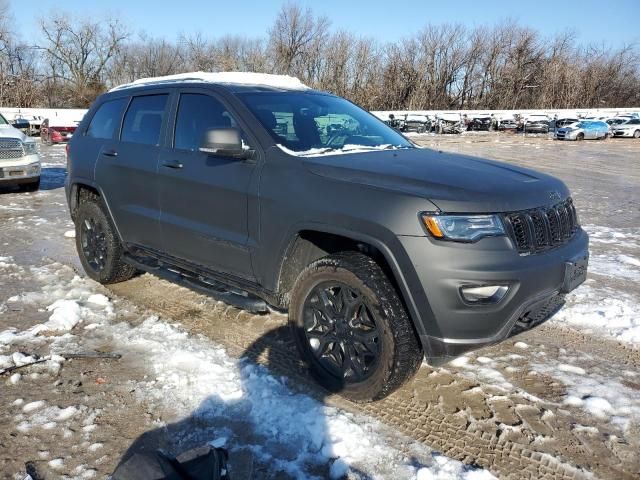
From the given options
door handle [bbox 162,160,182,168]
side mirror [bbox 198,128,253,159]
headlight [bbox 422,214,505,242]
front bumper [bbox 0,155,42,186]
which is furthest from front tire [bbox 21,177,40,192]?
headlight [bbox 422,214,505,242]

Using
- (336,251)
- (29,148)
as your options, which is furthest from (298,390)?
(29,148)

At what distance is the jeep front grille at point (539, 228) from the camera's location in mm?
2795

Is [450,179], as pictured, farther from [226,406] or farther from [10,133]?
[10,133]

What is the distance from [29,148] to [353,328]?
10030 millimetres

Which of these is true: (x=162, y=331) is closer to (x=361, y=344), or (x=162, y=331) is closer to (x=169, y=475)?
(x=361, y=344)

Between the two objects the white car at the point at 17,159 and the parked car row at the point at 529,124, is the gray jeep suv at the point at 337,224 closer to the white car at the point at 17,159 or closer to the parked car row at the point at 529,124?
the white car at the point at 17,159

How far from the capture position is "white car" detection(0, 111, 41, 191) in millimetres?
10198

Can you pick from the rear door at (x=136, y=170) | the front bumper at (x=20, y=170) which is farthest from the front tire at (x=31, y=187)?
the rear door at (x=136, y=170)

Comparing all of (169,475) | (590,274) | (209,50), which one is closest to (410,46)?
(209,50)

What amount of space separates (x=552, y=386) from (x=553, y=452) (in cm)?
72

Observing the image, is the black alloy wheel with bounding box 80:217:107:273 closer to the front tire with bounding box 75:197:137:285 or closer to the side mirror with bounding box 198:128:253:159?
the front tire with bounding box 75:197:137:285

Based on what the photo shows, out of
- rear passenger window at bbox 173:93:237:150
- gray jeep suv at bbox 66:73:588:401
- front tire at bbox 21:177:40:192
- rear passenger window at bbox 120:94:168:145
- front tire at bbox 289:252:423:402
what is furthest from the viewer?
front tire at bbox 21:177:40:192

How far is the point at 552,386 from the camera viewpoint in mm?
3367

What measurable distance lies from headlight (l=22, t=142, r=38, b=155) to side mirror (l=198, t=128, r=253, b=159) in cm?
884
